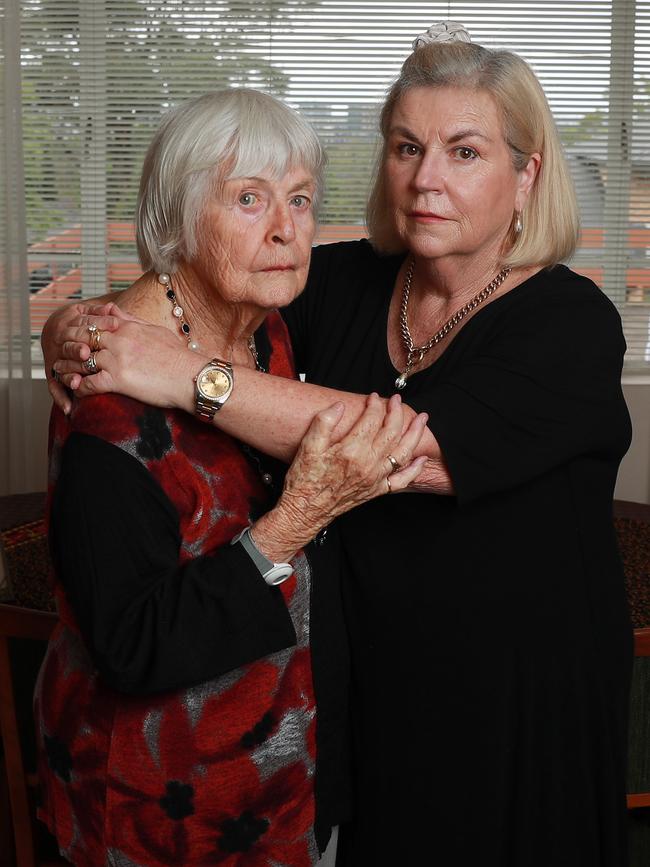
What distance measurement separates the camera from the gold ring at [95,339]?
129 centimetres

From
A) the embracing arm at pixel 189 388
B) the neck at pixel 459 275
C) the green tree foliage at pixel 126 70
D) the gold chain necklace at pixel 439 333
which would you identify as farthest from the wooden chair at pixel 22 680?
the green tree foliage at pixel 126 70

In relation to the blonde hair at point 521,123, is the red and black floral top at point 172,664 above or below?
below

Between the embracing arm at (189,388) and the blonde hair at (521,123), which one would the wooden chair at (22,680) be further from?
the blonde hair at (521,123)

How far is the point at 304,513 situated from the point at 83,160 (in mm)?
3769

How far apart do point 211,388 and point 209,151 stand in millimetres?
307

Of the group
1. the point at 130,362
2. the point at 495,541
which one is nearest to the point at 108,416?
the point at 130,362

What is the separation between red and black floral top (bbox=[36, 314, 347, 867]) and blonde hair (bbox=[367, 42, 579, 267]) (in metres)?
0.58

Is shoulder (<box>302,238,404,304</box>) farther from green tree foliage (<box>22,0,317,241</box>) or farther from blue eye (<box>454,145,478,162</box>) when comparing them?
green tree foliage (<box>22,0,317,241</box>)

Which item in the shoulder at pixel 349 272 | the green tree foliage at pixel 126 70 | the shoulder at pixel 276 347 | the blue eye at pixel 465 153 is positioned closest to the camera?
the blue eye at pixel 465 153

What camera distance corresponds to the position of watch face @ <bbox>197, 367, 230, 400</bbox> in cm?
127

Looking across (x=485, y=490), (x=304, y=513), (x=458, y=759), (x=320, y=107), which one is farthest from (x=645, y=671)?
(x=320, y=107)

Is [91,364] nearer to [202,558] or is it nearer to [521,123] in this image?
[202,558]

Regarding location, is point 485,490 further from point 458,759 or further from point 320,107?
point 320,107

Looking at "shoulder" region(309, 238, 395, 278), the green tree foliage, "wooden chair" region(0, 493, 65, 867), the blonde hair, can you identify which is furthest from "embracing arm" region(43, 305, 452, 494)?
the green tree foliage
